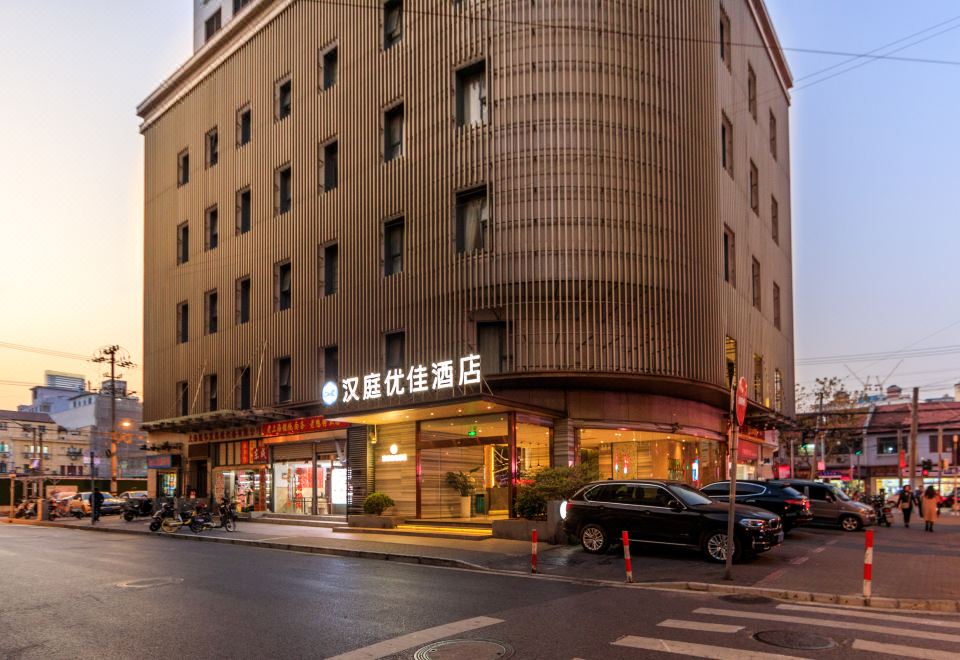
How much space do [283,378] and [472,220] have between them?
13251 millimetres

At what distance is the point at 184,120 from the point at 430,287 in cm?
2504

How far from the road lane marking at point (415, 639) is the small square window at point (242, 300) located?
31165mm

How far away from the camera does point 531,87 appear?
2702cm

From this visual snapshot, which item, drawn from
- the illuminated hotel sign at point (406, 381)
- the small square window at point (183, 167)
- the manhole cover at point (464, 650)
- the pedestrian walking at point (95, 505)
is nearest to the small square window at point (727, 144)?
the illuminated hotel sign at point (406, 381)

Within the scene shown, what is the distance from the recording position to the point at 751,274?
3722 cm

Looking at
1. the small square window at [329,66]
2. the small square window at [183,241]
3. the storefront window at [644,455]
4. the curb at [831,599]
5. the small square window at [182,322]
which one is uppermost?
the small square window at [329,66]

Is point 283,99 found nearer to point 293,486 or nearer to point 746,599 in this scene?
point 293,486

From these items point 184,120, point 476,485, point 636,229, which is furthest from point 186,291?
point 636,229

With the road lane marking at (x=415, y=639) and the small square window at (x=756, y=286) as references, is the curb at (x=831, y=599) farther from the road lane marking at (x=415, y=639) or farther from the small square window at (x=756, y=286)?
the small square window at (x=756, y=286)

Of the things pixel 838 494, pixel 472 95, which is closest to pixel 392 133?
pixel 472 95

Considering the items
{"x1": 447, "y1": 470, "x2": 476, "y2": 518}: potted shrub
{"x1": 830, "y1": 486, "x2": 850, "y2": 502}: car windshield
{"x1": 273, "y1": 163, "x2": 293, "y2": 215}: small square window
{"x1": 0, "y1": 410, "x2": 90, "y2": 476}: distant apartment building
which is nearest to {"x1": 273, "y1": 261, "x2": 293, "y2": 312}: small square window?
{"x1": 273, "y1": 163, "x2": 293, "y2": 215}: small square window

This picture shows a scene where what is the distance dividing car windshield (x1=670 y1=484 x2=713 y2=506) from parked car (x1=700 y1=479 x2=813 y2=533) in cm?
574

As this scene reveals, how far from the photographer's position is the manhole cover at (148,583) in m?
14.1

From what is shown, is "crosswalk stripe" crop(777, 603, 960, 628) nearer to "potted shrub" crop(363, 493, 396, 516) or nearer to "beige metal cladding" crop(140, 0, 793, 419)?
"beige metal cladding" crop(140, 0, 793, 419)
